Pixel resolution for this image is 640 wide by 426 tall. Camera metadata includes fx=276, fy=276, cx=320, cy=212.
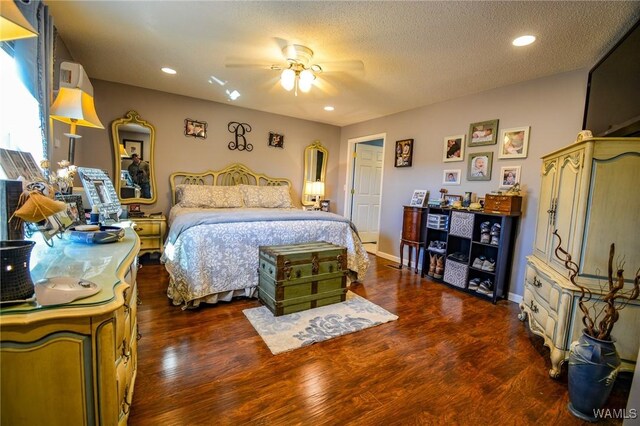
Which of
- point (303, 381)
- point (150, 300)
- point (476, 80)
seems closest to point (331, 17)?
point (476, 80)

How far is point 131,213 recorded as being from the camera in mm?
3895

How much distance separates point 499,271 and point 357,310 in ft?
5.73

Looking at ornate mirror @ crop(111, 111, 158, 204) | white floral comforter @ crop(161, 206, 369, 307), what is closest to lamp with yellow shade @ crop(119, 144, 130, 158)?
ornate mirror @ crop(111, 111, 158, 204)

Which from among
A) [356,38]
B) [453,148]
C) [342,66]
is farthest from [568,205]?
[342,66]

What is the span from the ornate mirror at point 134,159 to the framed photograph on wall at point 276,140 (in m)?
1.86

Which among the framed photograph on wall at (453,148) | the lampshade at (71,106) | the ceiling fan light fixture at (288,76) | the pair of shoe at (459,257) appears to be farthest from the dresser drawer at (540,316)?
the lampshade at (71,106)

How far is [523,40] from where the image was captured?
230 centimetres

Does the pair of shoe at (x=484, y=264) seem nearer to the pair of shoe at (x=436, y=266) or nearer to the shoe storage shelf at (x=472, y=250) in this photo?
the shoe storage shelf at (x=472, y=250)

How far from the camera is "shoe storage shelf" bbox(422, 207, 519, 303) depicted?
3152mm

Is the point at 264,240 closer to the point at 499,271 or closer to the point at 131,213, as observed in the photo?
the point at 131,213

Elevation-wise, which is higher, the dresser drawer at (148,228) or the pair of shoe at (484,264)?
the dresser drawer at (148,228)

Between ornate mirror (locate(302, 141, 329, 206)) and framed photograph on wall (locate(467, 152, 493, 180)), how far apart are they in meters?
2.64

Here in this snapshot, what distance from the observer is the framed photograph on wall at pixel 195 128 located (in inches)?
172

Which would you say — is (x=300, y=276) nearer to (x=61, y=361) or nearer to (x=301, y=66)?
(x=61, y=361)
